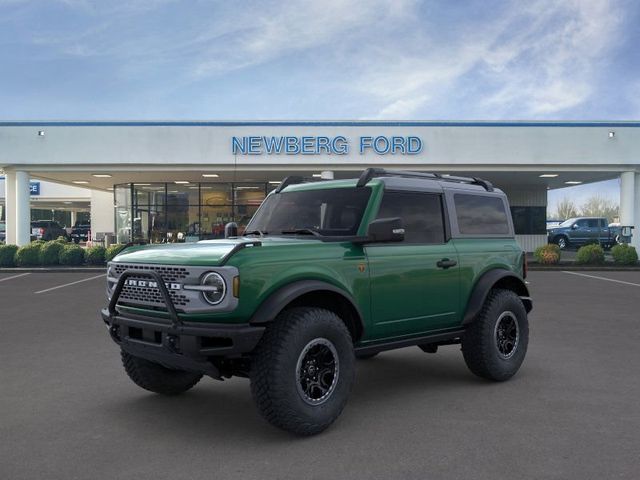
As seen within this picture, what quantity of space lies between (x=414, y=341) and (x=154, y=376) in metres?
2.34

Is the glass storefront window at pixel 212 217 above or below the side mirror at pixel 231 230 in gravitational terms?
above

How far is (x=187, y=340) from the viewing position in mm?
4160

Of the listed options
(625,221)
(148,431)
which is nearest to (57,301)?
(148,431)

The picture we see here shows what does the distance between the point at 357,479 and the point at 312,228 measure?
2.40 metres

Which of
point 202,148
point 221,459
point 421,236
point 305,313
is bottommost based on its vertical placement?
point 221,459

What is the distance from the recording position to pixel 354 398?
5.42 metres

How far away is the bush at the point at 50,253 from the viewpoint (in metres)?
21.2

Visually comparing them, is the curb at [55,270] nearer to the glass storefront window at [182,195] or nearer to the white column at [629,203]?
the glass storefront window at [182,195]

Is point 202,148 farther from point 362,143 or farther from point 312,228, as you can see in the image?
point 312,228

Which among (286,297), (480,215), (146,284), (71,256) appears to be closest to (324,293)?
(286,297)

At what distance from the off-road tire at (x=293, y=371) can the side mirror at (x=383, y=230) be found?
72 centimetres

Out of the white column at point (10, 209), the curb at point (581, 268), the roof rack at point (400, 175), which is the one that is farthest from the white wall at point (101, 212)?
the roof rack at point (400, 175)

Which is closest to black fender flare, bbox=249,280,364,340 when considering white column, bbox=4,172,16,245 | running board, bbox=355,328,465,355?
running board, bbox=355,328,465,355

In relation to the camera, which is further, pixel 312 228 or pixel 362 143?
pixel 362 143
